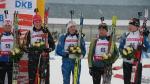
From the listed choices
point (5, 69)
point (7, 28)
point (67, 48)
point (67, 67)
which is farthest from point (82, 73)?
point (7, 28)

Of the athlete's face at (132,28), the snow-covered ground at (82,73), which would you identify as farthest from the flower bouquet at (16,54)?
the athlete's face at (132,28)

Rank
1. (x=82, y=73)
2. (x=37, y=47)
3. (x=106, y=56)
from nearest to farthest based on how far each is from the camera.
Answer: (x=106, y=56), (x=37, y=47), (x=82, y=73)

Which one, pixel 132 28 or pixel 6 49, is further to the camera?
pixel 6 49

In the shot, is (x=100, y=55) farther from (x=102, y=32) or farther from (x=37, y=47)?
(x=37, y=47)

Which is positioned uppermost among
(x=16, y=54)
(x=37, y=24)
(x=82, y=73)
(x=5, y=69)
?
(x=37, y=24)

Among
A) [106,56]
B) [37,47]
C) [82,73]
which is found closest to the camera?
[106,56]

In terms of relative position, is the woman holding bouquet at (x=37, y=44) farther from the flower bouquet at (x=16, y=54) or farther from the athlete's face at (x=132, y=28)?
the athlete's face at (x=132, y=28)

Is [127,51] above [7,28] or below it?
below

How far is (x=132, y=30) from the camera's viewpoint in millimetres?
7059

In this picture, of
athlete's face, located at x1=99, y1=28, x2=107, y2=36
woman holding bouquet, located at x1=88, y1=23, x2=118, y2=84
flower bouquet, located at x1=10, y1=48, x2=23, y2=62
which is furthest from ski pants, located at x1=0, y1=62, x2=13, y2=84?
athlete's face, located at x1=99, y1=28, x2=107, y2=36

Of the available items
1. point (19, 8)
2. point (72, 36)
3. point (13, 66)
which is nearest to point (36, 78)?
point (13, 66)

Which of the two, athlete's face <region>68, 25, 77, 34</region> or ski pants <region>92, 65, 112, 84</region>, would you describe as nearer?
ski pants <region>92, 65, 112, 84</region>

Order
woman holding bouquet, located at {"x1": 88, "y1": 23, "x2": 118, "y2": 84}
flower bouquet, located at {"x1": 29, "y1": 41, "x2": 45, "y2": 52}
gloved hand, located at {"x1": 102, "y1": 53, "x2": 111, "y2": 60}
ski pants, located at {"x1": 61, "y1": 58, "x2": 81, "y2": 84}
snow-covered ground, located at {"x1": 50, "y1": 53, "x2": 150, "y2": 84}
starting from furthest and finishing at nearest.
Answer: snow-covered ground, located at {"x1": 50, "y1": 53, "x2": 150, "y2": 84} < ski pants, located at {"x1": 61, "y1": 58, "x2": 81, "y2": 84} < flower bouquet, located at {"x1": 29, "y1": 41, "x2": 45, "y2": 52} < woman holding bouquet, located at {"x1": 88, "y1": 23, "x2": 118, "y2": 84} < gloved hand, located at {"x1": 102, "y1": 53, "x2": 111, "y2": 60}

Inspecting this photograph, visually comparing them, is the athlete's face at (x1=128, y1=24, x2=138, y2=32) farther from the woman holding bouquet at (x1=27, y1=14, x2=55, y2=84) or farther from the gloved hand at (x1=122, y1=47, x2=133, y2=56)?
the woman holding bouquet at (x1=27, y1=14, x2=55, y2=84)
